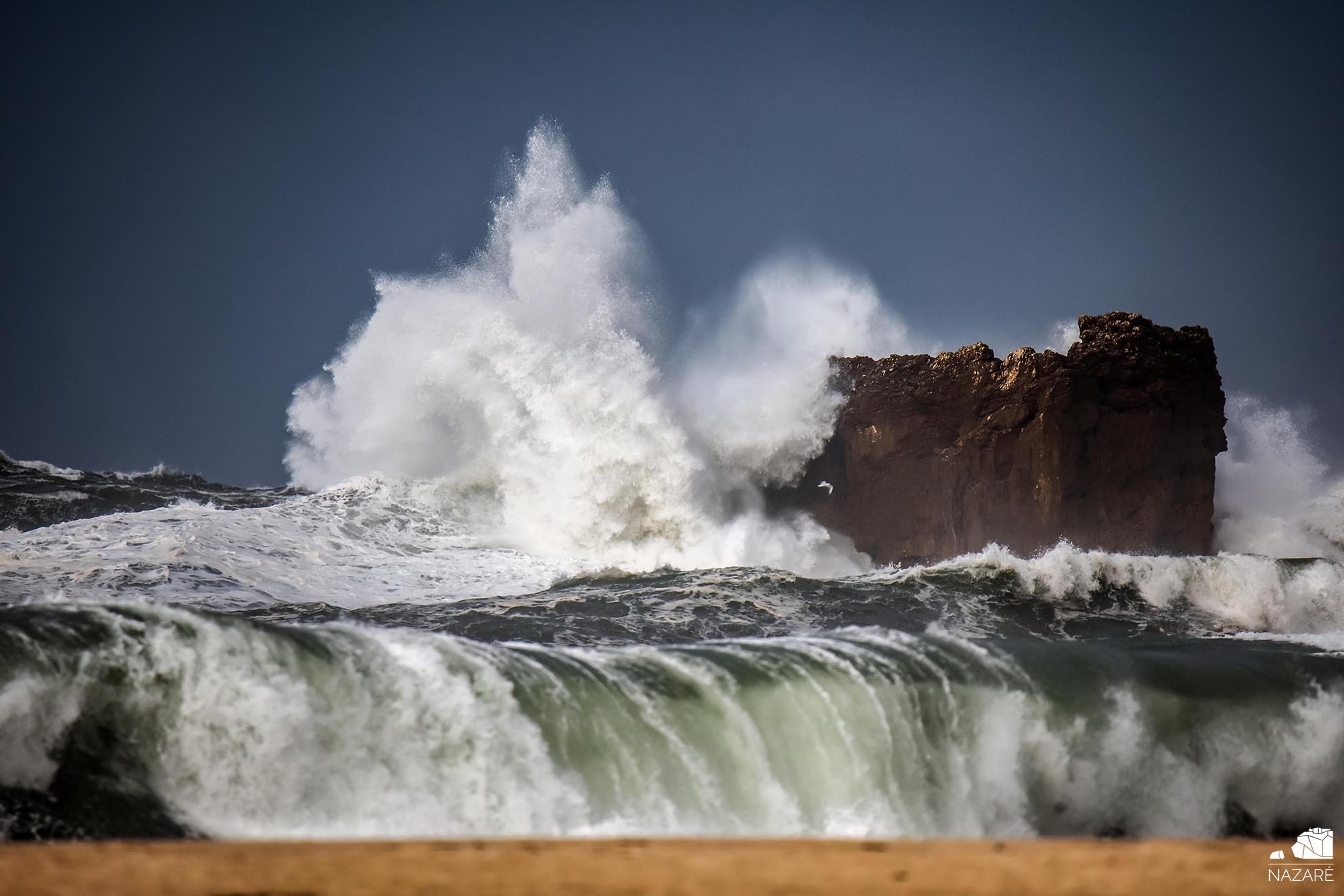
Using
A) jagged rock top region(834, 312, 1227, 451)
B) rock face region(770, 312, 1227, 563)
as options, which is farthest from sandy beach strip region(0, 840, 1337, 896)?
jagged rock top region(834, 312, 1227, 451)

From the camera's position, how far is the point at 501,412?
1789 centimetres

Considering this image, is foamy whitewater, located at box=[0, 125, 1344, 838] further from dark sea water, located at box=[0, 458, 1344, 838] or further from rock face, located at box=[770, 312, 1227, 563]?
rock face, located at box=[770, 312, 1227, 563]

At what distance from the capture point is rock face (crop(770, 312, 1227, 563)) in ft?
58.5

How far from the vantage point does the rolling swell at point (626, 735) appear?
14.3 feet

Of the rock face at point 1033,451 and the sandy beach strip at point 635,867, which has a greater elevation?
the rock face at point 1033,451

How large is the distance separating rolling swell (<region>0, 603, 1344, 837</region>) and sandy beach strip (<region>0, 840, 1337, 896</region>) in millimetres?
1455

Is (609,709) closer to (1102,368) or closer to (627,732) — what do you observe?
(627,732)

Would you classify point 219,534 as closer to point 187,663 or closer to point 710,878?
point 187,663

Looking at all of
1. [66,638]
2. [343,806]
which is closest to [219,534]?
[66,638]

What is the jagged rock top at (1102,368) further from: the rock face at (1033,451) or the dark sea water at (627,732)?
the dark sea water at (627,732)

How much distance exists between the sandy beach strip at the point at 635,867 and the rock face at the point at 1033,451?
1548cm

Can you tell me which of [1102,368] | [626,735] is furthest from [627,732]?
[1102,368]

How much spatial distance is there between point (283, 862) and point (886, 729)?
359cm

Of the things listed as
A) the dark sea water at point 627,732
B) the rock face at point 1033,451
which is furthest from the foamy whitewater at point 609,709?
the rock face at point 1033,451
